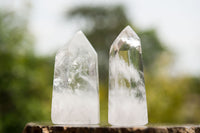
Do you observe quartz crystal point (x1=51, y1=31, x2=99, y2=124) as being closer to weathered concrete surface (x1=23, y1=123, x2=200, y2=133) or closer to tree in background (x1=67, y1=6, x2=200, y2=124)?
weathered concrete surface (x1=23, y1=123, x2=200, y2=133)

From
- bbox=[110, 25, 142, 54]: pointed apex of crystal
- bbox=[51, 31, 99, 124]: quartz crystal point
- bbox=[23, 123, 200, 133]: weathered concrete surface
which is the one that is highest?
bbox=[110, 25, 142, 54]: pointed apex of crystal

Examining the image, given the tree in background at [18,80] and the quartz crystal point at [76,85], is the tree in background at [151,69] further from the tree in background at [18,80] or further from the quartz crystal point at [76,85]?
the quartz crystal point at [76,85]

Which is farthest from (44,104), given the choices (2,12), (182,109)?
(182,109)

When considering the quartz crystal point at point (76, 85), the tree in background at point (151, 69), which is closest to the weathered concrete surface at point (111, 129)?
the quartz crystal point at point (76, 85)

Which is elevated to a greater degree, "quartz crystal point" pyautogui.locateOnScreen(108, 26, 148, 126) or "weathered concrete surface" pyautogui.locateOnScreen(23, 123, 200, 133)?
"quartz crystal point" pyautogui.locateOnScreen(108, 26, 148, 126)

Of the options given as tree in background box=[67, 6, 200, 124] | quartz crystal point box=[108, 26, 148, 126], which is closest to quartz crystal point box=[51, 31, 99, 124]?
quartz crystal point box=[108, 26, 148, 126]

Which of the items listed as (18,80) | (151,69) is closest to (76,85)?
(18,80)
